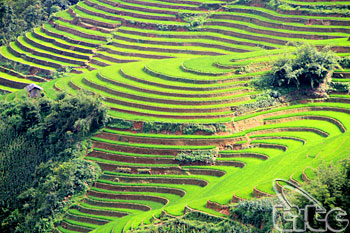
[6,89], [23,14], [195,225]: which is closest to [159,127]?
[195,225]

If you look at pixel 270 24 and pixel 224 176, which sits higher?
pixel 270 24

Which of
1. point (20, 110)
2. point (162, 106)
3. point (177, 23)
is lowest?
point (20, 110)

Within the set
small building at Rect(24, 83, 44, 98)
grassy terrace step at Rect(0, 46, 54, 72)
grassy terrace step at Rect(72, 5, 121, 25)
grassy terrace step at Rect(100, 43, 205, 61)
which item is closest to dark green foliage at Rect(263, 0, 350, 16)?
grassy terrace step at Rect(100, 43, 205, 61)

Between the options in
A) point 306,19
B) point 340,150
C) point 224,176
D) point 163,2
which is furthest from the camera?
point 163,2

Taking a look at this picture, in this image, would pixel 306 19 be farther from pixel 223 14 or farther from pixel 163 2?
pixel 163 2

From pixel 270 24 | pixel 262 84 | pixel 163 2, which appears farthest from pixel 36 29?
pixel 262 84

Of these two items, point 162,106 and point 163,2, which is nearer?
point 162,106

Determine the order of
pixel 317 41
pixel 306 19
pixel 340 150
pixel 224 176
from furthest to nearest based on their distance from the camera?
pixel 306 19, pixel 317 41, pixel 224 176, pixel 340 150

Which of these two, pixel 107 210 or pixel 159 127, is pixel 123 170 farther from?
pixel 159 127

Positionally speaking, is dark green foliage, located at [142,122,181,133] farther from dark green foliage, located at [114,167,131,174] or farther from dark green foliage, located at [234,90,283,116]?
dark green foliage, located at [234,90,283,116]
